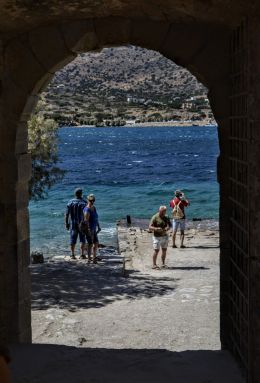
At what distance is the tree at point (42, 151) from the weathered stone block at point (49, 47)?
6327mm

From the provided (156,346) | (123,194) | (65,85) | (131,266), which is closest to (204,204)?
(123,194)

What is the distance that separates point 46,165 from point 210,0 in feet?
30.1

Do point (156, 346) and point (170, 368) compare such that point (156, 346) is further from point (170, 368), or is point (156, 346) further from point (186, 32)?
point (186, 32)

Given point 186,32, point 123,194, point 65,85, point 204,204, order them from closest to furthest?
1. point 186,32
2. point 204,204
3. point 123,194
4. point 65,85

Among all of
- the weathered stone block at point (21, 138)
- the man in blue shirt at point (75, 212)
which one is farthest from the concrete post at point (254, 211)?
the man in blue shirt at point (75, 212)

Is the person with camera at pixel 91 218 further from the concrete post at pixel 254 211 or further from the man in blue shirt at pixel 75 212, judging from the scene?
the concrete post at pixel 254 211

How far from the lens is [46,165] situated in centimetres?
1370

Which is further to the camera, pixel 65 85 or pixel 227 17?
pixel 65 85

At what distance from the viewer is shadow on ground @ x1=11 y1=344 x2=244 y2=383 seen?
534 centimetres

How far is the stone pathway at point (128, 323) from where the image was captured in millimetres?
5531

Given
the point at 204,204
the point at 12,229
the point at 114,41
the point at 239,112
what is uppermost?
the point at 114,41

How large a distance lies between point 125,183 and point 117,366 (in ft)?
133

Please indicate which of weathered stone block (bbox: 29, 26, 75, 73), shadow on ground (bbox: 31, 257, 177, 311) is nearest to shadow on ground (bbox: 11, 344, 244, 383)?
weathered stone block (bbox: 29, 26, 75, 73)

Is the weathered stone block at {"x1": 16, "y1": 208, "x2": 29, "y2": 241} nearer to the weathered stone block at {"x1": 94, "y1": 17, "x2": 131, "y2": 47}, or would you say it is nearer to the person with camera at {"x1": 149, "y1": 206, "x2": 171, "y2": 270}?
the weathered stone block at {"x1": 94, "y1": 17, "x2": 131, "y2": 47}
